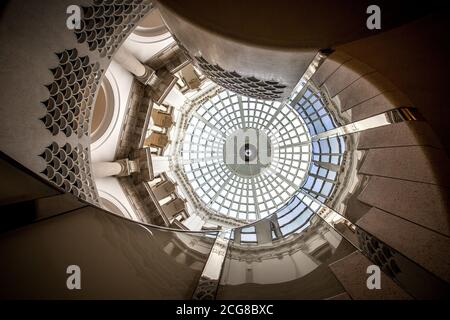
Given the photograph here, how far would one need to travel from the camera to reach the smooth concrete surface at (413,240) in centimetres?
268

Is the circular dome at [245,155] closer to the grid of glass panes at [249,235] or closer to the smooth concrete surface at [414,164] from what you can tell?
the grid of glass panes at [249,235]

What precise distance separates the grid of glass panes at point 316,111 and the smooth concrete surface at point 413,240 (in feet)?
6.43

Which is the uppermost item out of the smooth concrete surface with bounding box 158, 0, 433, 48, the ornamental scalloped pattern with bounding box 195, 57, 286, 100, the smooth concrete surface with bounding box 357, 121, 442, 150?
the smooth concrete surface with bounding box 158, 0, 433, 48

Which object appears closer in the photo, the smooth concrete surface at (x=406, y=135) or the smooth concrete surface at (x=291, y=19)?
the smooth concrete surface at (x=291, y=19)

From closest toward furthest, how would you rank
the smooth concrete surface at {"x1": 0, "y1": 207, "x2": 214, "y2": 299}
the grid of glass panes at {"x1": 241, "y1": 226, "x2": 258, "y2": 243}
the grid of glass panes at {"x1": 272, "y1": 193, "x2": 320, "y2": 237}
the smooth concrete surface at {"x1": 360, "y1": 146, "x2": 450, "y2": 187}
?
the smooth concrete surface at {"x1": 0, "y1": 207, "x2": 214, "y2": 299}, the smooth concrete surface at {"x1": 360, "y1": 146, "x2": 450, "y2": 187}, the grid of glass panes at {"x1": 272, "y1": 193, "x2": 320, "y2": 237}, the grid of glass panes at {"x1": 241, "y1": 226, "x2": 258, "y2": 243}

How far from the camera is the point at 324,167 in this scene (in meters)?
5.72

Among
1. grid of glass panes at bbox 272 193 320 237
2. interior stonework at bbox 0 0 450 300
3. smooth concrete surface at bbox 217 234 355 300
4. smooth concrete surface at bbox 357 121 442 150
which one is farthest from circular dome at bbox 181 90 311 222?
smooth concrete surface at bbox 357 121 442 150

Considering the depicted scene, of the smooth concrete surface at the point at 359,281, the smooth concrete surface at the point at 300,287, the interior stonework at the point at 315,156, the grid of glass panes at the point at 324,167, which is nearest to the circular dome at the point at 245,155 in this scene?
the grid of glass panes at the point at 324,167

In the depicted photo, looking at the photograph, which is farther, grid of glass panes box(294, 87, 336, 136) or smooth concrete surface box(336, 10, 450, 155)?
grid of glass panes box(294, 87, 336, 136)

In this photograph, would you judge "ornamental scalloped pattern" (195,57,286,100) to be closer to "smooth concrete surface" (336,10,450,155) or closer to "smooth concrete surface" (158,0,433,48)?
"smooth concrete surface" (158,0,433,48)

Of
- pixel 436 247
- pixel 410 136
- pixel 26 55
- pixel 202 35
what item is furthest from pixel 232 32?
pixel 436 247

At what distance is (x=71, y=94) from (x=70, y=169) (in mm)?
1459

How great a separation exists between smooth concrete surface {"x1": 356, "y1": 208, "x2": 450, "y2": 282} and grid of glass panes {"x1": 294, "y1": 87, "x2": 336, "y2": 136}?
77.2 inches

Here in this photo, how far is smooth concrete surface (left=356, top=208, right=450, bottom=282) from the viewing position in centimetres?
268
